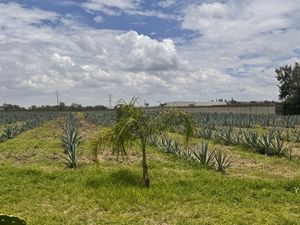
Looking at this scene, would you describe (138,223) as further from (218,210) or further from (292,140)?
(292,140)

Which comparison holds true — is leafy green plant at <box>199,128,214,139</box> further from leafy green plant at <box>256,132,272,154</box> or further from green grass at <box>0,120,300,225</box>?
green grass at <box>0,120,300,225</box>

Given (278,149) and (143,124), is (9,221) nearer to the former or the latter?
(143,124)

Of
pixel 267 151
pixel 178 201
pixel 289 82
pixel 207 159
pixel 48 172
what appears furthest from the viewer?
pixel 289 82

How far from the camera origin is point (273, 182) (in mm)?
9977

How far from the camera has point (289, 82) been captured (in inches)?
2665

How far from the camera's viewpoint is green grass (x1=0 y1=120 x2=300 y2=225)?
7.41 metres

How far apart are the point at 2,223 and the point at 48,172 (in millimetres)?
9725

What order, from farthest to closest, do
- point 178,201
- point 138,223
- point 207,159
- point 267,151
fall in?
point 267,151 < point 207,159 < point 178,201 < point 138,223

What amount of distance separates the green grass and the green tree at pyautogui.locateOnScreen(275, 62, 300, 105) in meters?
54.8

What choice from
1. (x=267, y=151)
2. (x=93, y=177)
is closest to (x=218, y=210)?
(x=93, y=177)

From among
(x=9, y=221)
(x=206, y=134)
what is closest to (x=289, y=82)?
(x=206, y=134)

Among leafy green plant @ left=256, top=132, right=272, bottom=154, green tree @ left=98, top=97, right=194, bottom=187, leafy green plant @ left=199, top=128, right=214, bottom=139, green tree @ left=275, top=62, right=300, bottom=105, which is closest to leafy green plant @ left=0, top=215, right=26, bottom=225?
green tree @ left=98, top=97, right=194, bottom=187

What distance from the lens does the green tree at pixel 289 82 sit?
6475 cm

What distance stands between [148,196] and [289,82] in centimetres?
6271
